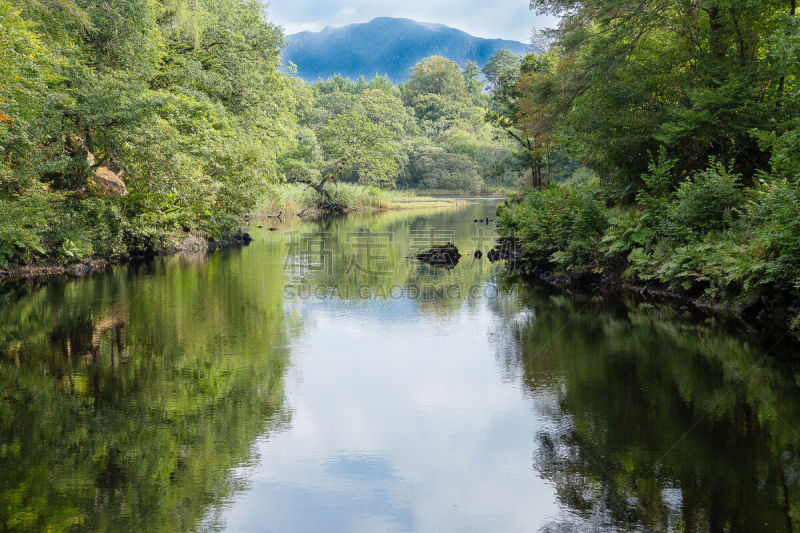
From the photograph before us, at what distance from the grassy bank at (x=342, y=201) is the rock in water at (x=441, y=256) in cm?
1698

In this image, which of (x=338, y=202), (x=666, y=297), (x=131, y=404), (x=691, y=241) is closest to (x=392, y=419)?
(x=131, y=404)

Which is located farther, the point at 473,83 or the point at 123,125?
the point at 473,83

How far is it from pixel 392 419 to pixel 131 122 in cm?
1392

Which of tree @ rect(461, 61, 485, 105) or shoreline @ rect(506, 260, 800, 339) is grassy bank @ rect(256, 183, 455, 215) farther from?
tree @ rect(461, 61, 485, 105)

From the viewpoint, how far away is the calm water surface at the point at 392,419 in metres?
4.50

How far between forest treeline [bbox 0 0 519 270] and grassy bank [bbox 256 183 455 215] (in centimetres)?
1016

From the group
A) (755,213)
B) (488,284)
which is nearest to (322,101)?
(488,284)

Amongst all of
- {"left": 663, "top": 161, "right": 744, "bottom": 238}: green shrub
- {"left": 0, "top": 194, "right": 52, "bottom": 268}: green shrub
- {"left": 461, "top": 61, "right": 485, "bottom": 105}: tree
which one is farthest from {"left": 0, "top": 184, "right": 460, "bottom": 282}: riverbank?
{"left": 461, "top": 61, "right": 485, "bottom": 105}: tree

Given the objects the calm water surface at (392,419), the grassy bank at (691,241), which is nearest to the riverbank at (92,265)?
the calm water surface at (392,419)

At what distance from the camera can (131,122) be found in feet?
55.2

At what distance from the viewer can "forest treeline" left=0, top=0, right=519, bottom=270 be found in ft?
47.8

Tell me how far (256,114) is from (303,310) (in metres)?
17.2

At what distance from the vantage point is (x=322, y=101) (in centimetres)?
7444

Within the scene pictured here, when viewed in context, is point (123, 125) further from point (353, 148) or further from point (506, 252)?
point (353, 148)
